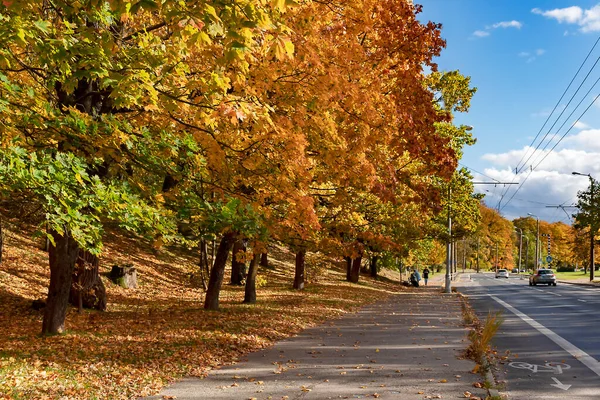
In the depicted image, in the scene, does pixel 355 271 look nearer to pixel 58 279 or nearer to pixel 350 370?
pixel 58 279

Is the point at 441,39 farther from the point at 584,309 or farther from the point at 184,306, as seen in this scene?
the point at 584,309

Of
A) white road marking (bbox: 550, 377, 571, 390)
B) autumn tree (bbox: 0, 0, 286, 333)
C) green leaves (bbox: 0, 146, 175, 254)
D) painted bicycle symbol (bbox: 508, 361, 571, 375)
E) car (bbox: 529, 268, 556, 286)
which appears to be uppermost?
autumn tree (bbox: 0, 0, 286, 333)

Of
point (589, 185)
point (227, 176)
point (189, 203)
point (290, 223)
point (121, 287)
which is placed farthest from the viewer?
point (589, 185)

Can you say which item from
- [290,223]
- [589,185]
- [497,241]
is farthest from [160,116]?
[497,241]

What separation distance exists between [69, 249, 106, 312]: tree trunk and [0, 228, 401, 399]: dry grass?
47 centimetres

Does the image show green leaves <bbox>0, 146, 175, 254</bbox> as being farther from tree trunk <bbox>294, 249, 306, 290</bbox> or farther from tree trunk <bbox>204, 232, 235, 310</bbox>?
tree trunk <bbox>294, 249, 306, 290</bbox>

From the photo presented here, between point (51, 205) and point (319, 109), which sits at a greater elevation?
point (319, 109)

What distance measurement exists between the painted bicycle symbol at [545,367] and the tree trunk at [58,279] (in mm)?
7745

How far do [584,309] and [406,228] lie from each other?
8.75m

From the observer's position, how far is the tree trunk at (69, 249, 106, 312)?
43.1ft

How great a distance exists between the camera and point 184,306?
16375 millimetres

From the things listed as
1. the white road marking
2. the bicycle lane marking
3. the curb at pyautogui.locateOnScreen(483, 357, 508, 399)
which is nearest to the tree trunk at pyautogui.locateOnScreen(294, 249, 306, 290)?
the bicycle lane marking

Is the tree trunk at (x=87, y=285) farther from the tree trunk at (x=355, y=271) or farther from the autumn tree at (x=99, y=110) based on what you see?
the tree trunk at (x=355, y=271)

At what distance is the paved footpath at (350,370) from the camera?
692 centimetres
